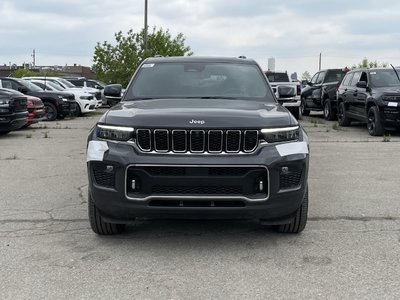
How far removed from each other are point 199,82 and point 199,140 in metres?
1.61

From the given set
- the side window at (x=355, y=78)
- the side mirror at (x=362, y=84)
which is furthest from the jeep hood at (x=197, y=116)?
the side window at (x=355, y=78)

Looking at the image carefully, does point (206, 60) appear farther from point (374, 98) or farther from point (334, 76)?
point (334, 76)

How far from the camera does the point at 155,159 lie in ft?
14.0

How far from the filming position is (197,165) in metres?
4.25

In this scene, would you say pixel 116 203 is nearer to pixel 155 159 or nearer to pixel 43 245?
pixel 155 159

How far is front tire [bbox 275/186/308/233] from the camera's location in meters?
4.84

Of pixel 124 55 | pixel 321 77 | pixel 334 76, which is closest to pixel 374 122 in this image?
pixel 334 76

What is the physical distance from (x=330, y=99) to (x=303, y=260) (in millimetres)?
15236

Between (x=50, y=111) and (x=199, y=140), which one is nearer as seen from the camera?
(x=199, y=140)

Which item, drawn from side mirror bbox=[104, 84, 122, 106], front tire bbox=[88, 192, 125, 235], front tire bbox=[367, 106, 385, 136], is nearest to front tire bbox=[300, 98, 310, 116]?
front tire bbox=[367, 106, 385, 136]

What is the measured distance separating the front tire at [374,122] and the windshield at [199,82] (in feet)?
26.6

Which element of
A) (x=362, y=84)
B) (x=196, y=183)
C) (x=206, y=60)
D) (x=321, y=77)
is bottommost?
(x=196, y=183)

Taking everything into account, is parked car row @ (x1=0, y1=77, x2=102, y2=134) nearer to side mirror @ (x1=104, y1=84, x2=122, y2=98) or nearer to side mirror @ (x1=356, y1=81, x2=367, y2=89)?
side mirror @ (x1=104, y1=84, x2=122, y2=98)

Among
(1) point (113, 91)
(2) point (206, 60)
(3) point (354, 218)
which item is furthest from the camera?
(1) point (113, 91)
